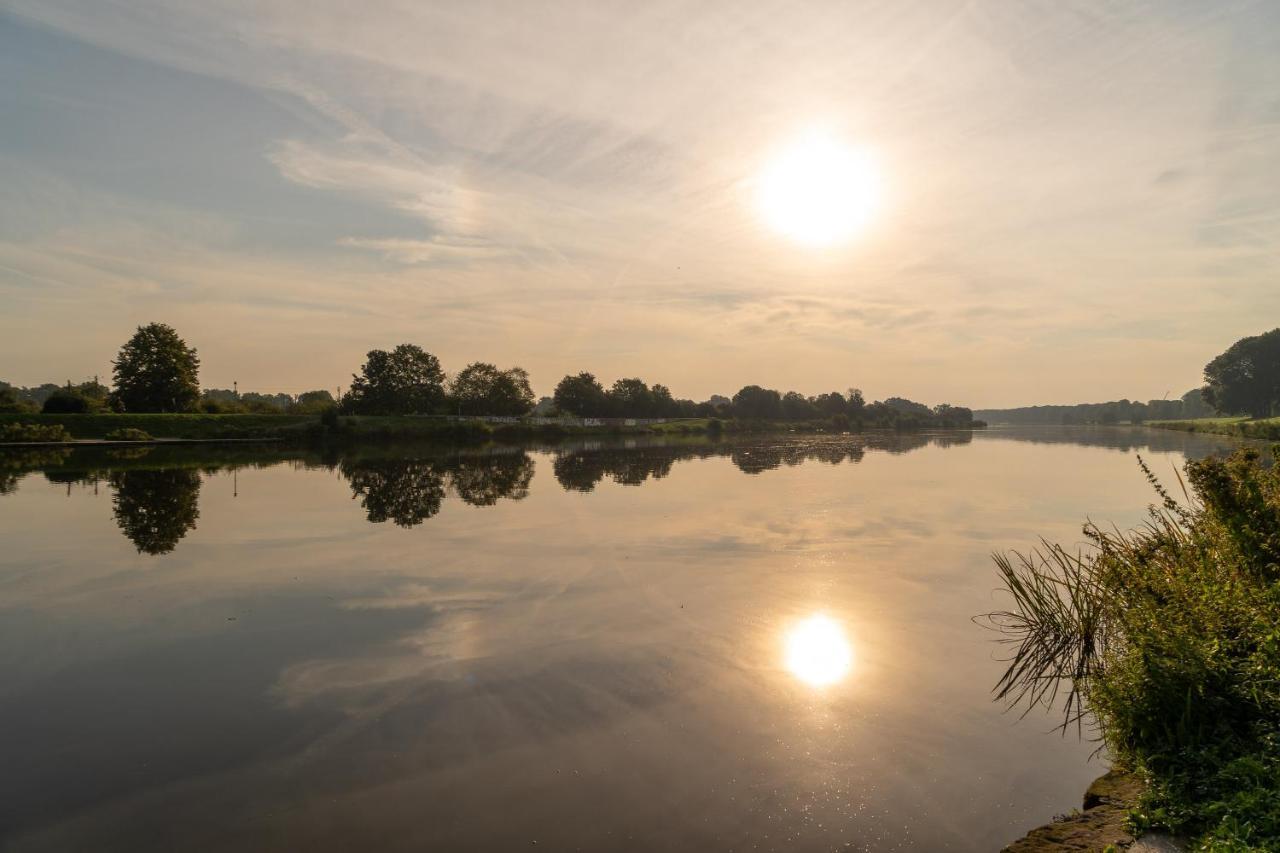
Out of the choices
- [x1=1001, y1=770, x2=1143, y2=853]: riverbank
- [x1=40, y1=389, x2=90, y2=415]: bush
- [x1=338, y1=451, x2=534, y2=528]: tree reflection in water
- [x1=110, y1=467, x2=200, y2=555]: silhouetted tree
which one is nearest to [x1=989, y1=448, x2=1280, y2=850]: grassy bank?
[x1=1001, y1=770, x2=1143, y2=853]: riverbank

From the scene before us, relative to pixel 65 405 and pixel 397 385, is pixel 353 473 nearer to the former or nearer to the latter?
pixel 65 405

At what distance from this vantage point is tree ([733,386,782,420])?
531 feet

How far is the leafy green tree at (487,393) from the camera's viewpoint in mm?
123625

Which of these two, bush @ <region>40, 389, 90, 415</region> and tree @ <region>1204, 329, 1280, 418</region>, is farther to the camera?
tree @ <region>1204, 329, 1280, 418</region>

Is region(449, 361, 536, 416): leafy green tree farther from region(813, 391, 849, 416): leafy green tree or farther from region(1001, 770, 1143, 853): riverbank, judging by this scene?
region(1001, 770, 1143, 853): riverbank

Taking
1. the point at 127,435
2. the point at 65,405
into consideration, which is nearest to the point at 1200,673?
the point at 127,435

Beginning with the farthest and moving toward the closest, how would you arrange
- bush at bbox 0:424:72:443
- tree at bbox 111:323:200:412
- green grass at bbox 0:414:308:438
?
tree at bbox 111:323:200:412 < green grass at bbox 0:414:308:438 < bush at bbox 0:424:72:443

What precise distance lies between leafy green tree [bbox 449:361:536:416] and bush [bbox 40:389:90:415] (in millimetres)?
53591

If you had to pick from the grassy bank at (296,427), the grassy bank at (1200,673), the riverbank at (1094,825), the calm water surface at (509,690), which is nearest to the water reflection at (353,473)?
the calm water surface at (509,690)

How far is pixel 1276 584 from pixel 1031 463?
54220mm

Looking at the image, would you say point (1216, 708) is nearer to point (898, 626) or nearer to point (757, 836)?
point (757, 836)

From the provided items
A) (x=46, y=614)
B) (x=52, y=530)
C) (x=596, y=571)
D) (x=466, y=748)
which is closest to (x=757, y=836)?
(x=466, y=748)

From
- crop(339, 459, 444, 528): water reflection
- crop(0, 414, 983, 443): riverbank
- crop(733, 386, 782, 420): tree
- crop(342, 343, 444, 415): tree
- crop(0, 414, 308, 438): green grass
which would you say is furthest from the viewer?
crop(733, 386, 782, 420): tree

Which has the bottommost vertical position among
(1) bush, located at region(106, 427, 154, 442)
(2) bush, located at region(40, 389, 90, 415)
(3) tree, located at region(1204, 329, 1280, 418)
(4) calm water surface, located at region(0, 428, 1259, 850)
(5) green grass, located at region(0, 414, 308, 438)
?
(4) calm water surface, located at region(0, 428, 1259, 850)
